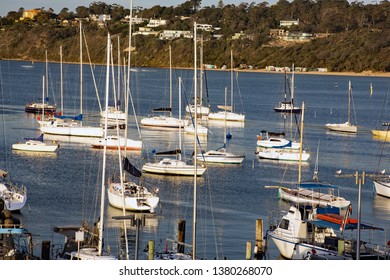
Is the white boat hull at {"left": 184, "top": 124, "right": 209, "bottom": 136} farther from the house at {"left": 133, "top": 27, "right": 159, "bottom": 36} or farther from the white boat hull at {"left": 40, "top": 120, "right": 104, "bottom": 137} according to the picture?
the house at {"left": 133, "top": 27, "right": 159, "bottom": 36}

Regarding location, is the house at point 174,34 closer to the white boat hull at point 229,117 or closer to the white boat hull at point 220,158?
the white boat hull at point 229,117

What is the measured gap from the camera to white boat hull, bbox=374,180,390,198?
24.0 metres

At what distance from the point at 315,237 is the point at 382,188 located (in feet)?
26.5

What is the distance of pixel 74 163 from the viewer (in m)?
28.6

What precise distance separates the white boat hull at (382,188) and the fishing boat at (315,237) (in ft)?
21.9

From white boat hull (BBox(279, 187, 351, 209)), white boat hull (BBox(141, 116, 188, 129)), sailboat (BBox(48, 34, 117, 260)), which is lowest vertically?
white boat hull (BBox(141, 116, 188, 129))

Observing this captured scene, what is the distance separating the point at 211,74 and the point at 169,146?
7305 centimetres

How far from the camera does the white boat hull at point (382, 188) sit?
24047mm

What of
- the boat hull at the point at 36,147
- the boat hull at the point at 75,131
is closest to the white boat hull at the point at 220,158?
the boat hull at the point at 36,147

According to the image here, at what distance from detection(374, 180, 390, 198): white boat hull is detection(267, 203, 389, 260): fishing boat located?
667cm

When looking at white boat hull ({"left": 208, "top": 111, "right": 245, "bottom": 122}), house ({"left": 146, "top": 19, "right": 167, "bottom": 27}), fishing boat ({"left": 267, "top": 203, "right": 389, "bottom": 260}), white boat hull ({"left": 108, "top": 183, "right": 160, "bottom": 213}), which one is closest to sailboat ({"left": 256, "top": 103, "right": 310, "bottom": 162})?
white boat hull ({"left": 108, "top": 183, "right": 160, "bottom": 213})

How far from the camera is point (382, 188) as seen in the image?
24.1 m

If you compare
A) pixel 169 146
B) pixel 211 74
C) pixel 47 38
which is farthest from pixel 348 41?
pixel 169 146
